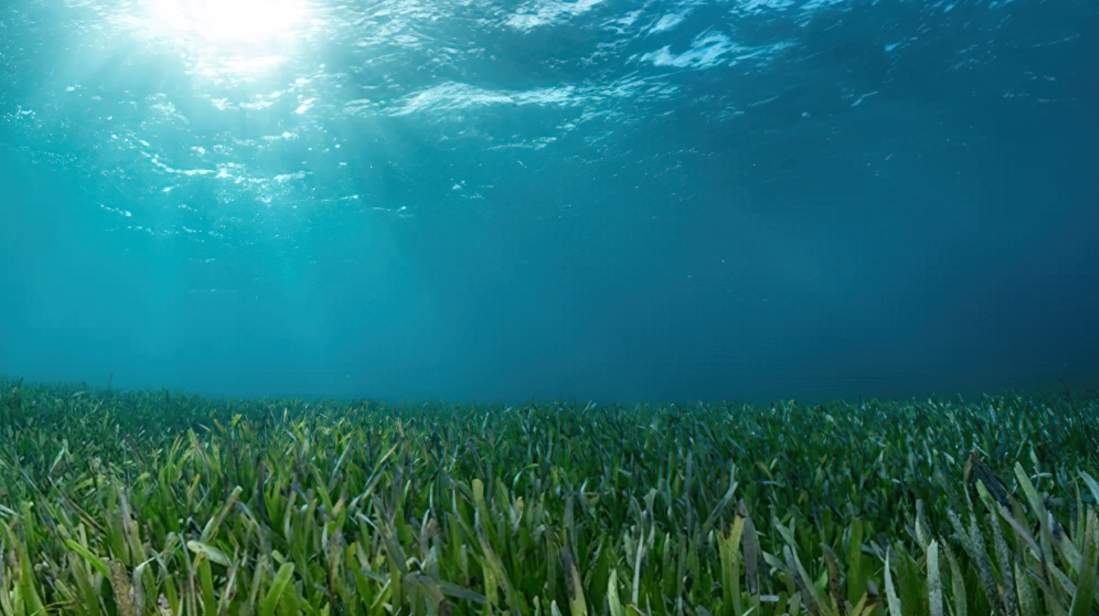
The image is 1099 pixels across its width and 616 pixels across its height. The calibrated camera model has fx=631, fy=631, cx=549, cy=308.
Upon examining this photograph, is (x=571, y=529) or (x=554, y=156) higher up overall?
(x=554, y=156)

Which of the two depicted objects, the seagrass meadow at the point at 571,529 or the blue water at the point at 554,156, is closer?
the seagrass meadow at the point at 571,529

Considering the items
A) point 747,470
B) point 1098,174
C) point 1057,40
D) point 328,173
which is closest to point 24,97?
point 328,173

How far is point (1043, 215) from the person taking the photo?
6316 cm

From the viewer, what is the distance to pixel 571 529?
1541mm

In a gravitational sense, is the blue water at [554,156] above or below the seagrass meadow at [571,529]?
above

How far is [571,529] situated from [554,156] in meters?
33.6

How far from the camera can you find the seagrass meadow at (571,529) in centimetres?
117

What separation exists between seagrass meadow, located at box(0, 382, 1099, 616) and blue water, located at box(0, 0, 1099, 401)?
12.1 meters

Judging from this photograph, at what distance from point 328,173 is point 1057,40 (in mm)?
33085

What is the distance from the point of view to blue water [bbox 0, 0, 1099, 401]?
19781 mm

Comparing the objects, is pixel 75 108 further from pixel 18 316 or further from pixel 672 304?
pixel 18 316

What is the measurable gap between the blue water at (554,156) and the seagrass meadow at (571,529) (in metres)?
12.1

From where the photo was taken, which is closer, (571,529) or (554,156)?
(571,529)

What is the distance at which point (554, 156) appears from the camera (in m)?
34.0
